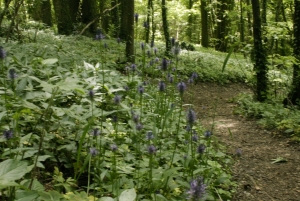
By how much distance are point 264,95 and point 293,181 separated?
14.7ft

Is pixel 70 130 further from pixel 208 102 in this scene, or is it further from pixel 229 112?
pixel 208 102

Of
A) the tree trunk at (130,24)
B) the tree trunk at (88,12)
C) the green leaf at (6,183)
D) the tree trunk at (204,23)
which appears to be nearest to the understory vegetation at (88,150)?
the green leaf at (6,183)

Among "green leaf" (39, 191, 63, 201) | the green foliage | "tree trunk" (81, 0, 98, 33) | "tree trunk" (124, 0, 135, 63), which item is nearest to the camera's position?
"green leaf" (39, 191, 63, 201)

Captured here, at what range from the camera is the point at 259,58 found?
7.64 meters

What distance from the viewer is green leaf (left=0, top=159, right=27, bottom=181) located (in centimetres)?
116

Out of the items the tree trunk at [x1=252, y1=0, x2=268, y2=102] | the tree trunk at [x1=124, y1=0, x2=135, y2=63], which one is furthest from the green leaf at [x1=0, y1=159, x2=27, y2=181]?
the tree trunk at [x1=252, y1=0, x2=268, y2=102]

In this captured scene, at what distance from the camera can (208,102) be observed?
8.46 m

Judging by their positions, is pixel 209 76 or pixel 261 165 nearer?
pixel 261 165

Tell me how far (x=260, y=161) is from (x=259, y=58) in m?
4.16

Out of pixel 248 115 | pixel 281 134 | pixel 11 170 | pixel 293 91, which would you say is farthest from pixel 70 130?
pixel 293 91

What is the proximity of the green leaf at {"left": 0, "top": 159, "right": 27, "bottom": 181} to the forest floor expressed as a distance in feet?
5.62

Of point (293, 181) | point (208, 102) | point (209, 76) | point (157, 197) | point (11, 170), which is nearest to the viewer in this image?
point (11, 170)

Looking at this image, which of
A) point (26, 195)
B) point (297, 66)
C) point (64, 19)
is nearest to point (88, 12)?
point (64, 19)

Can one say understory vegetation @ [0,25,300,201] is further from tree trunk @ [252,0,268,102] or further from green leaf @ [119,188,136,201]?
tree trunk @ [252,0,268,102]
